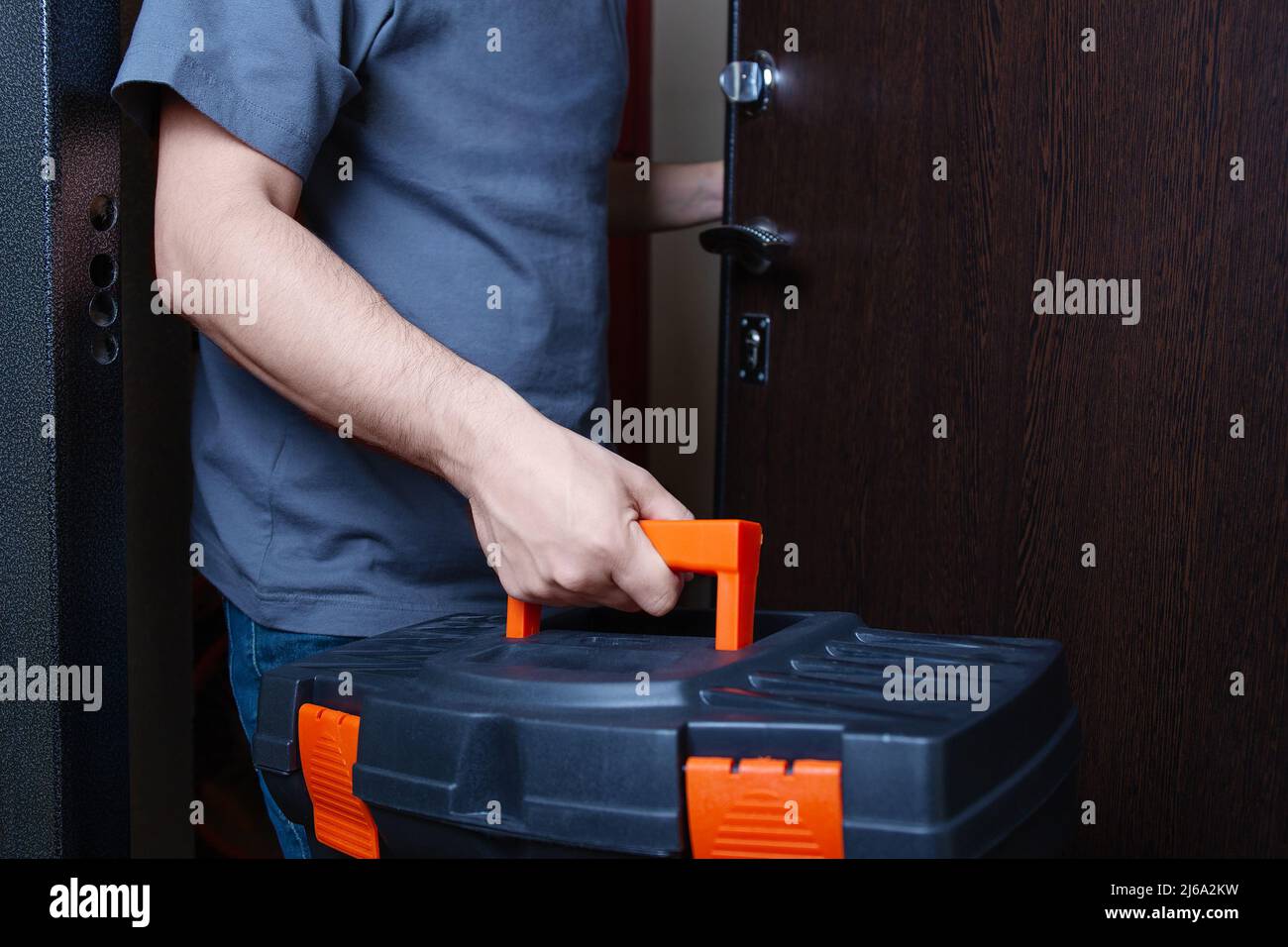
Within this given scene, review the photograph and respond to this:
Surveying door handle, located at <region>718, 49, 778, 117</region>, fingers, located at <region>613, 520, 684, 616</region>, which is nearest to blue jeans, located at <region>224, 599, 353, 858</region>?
fingers, located at <region>613, 520, 684, 616</region>

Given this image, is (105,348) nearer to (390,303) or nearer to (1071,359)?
(390,303)

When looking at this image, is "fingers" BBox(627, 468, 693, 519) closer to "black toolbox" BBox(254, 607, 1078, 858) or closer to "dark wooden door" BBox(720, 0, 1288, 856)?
"black toolbox" BBox(254, 607, 1078, 858)

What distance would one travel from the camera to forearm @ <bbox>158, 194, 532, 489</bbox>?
62 centimetres

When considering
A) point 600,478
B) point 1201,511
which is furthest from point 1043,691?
point 1201,511

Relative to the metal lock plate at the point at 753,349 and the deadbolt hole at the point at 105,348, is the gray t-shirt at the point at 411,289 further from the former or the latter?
the metal lock plate at the point at 753,349

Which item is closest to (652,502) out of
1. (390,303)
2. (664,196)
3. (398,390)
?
(398,390)

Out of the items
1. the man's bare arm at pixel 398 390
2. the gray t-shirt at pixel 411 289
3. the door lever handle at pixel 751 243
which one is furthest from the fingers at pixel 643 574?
the door lever handle at pixel 751 243

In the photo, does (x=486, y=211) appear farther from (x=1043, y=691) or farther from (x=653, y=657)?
(x=1043, y=691)

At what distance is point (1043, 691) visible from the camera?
0.55 metres

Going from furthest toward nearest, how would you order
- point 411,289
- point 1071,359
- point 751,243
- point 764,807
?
1. point 751,243
2. point 1071,359
3. point 411,289
4. point 764,807

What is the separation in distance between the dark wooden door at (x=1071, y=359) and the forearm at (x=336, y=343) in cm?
58

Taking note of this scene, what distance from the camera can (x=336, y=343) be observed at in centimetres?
62

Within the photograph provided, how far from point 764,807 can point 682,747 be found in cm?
4

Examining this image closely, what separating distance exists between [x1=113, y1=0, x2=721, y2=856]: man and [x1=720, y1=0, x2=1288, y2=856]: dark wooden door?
0.33 m
